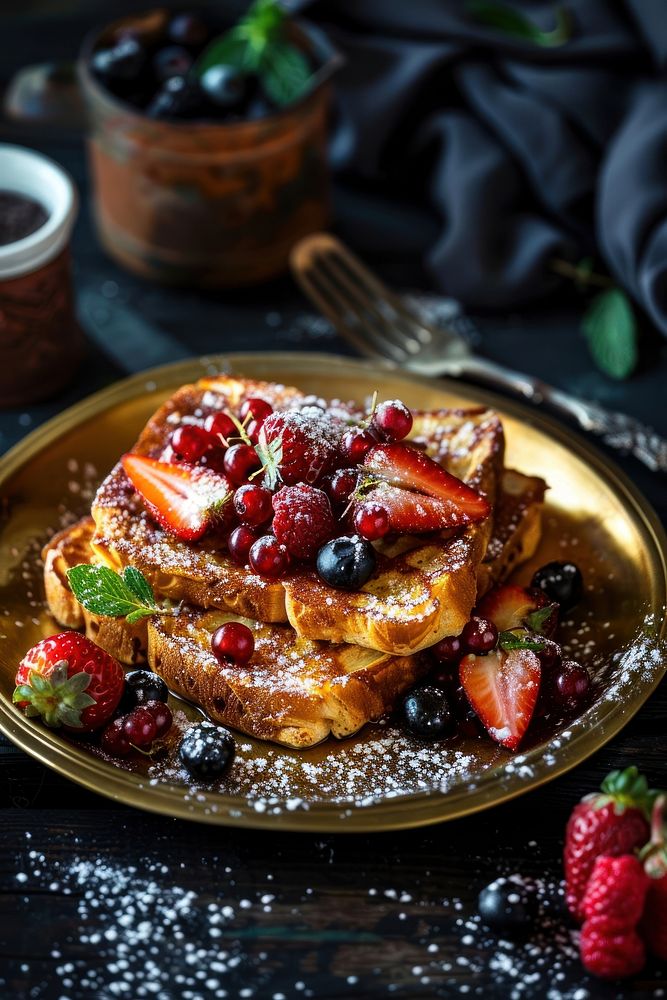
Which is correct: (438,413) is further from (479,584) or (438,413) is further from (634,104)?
(634,104)

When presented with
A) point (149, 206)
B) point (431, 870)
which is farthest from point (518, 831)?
point (149, 206)

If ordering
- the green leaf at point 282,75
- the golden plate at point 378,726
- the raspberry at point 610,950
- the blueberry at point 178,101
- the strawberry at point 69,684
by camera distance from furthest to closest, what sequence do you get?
1. the green leaf at point 282,75
2. the blueberry at point 178,101
3. the strawberry at point 69,684
4. the golden plate at point 378,726
5. the raspberry at point 610,950

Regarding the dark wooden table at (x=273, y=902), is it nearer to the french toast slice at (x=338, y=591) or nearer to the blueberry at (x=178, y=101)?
the french toast slice at (x=338, y=591)

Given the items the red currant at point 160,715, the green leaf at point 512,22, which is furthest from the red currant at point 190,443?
the green leaf at point 512,22

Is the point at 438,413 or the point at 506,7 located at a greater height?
the point at 506,7

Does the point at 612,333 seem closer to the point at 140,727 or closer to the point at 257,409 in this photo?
the point at 257,409

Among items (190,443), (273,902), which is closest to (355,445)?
(190,443)
